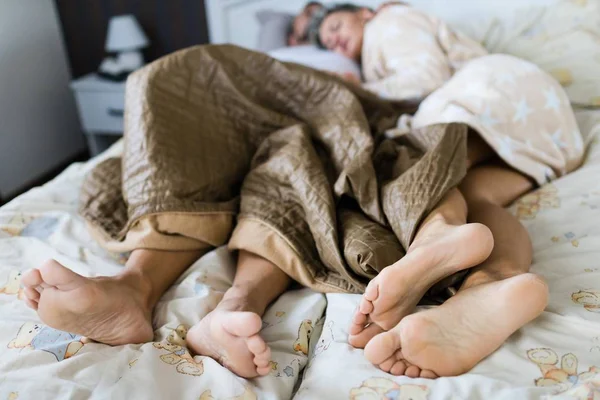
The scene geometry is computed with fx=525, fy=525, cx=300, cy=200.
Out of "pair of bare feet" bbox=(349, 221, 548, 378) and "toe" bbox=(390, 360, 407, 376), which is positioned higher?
"pair of bare feet" bbox=(349, 221, 548, 378)

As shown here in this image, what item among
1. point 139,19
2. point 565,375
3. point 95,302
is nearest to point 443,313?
point 565,375

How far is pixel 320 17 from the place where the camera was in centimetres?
180

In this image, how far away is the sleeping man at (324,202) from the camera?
68 cm

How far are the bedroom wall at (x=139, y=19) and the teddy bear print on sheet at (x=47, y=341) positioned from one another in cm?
183

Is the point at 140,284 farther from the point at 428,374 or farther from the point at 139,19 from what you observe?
the point at 139,19

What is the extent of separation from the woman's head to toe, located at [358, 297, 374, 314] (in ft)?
3.82

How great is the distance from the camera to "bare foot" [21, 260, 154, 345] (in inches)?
27.5

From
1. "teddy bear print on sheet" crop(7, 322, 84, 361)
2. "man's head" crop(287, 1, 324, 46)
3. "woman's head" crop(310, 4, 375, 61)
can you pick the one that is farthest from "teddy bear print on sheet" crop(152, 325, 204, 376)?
"man's head" crop(287, 1, 324, 46)

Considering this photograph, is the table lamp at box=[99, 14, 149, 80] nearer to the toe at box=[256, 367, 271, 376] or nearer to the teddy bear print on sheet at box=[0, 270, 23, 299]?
the teddy bear print on sheet at box=[0, 270, 23, 299]

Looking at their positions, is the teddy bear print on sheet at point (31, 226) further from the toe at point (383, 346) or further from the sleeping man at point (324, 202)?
the toe at point (383, 346)

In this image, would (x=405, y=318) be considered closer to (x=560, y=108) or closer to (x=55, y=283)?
(x=55, y=283)

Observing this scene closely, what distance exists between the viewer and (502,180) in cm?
108

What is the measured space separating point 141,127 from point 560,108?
2.92ft

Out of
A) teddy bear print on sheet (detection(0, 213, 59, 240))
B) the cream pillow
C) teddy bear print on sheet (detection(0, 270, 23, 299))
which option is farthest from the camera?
the cream pillow
